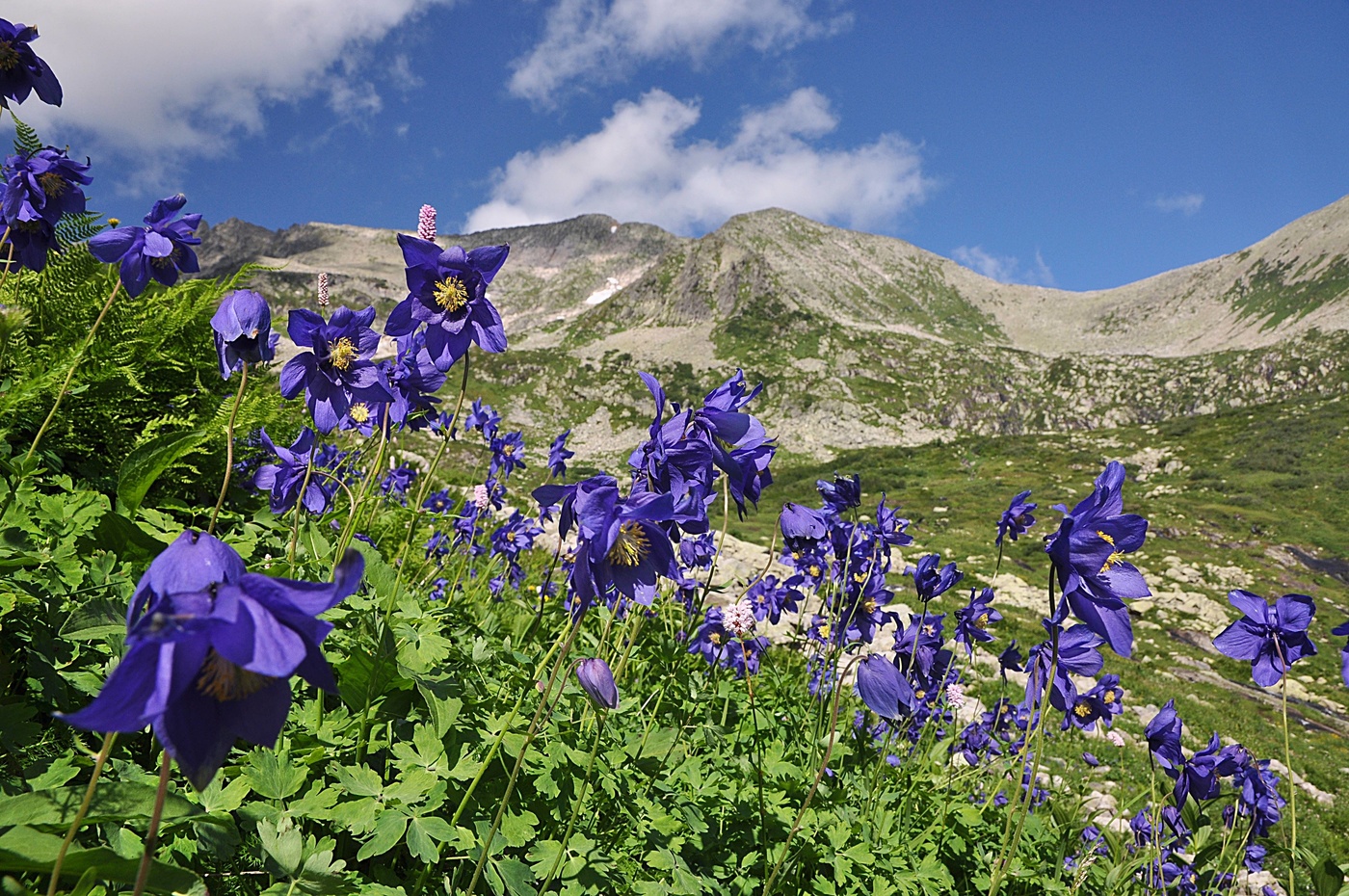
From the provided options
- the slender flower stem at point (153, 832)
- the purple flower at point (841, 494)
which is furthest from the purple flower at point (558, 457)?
the slender flower stem at point (153, 832)

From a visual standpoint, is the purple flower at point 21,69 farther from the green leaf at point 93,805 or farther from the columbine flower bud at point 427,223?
the green leaf at point 93,805

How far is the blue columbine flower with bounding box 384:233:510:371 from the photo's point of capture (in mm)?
2039

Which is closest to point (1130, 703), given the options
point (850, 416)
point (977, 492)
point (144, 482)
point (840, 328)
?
point (144, 482)

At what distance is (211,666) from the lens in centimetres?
84

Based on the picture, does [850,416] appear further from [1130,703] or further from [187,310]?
[187,310]

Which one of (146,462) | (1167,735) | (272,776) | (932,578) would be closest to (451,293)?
(146,462)

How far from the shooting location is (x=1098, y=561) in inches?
64.3

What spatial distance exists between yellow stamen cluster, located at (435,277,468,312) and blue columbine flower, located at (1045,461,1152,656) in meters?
1.81

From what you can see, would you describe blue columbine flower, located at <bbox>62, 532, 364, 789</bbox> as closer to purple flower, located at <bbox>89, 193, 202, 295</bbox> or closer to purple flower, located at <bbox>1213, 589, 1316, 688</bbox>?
purple flower, located at <bbox>89, 193, 202, 295</bbox>

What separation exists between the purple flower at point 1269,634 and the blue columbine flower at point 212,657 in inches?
133

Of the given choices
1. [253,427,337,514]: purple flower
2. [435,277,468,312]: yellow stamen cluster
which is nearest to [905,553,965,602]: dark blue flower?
[435,277,468,312]: yellow stamen cluster

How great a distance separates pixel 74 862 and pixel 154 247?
221cm

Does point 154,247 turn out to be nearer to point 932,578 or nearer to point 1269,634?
point 932,578

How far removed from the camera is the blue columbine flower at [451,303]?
204 cm
